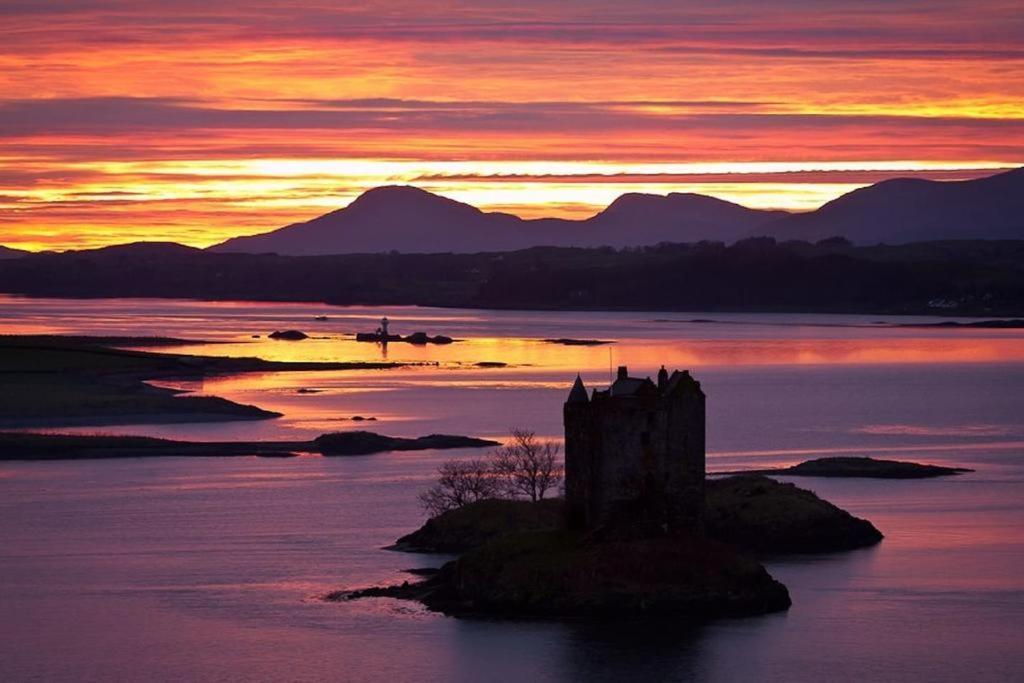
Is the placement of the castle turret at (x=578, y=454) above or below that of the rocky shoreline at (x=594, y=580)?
above

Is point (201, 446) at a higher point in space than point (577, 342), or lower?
lower

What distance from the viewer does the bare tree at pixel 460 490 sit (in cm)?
5605

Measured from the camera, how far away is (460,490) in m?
56.6

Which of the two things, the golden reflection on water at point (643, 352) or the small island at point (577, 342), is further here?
→ the small island at point (577, 342)

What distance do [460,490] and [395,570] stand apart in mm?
7883

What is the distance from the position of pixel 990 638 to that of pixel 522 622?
10.6 meters

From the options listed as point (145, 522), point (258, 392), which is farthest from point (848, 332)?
point (145, 522)

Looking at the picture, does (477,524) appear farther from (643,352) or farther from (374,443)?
(643,352)

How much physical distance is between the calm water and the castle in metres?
2.67

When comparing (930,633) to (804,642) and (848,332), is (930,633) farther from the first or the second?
(848,332)

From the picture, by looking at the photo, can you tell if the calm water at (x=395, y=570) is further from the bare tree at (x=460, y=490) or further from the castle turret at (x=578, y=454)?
the castle turret at (x=578, y=454)

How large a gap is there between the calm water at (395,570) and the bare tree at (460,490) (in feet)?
3.04

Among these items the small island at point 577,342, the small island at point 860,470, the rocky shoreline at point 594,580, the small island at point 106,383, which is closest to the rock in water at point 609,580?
the rocky shoreline at point 594,580

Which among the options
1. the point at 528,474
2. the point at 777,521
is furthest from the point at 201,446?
the point at 777,521
